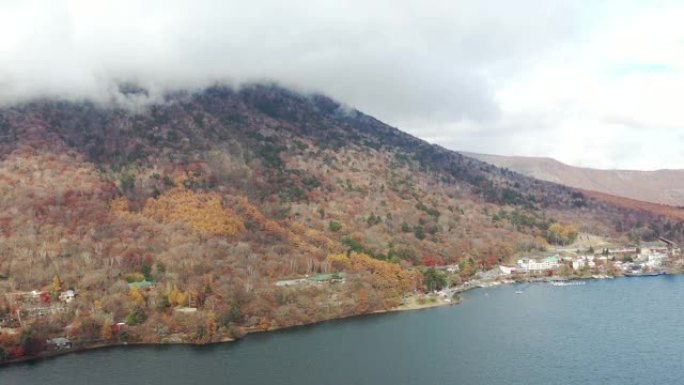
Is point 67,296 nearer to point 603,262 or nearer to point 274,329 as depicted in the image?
point 274,329

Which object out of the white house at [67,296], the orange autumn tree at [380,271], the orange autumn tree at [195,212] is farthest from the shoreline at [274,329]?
the orange autumn tree at [195,212]

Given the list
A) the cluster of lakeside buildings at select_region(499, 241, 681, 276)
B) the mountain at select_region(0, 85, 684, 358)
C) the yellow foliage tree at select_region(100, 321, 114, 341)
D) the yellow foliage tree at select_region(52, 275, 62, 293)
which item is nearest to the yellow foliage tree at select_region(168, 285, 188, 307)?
the mountain at select_region(0, 85, 684, 358)

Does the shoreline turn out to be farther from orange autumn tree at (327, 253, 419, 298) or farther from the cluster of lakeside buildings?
the cluster of lakeside buildings

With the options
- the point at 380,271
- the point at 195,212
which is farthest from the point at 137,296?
the point at 380,271

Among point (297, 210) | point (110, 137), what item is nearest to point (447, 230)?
point (297, 210)

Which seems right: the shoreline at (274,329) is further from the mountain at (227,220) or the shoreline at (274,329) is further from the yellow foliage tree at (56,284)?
the yellow foliage tree at (56,284)

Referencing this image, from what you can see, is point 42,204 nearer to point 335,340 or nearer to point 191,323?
point 191,323
